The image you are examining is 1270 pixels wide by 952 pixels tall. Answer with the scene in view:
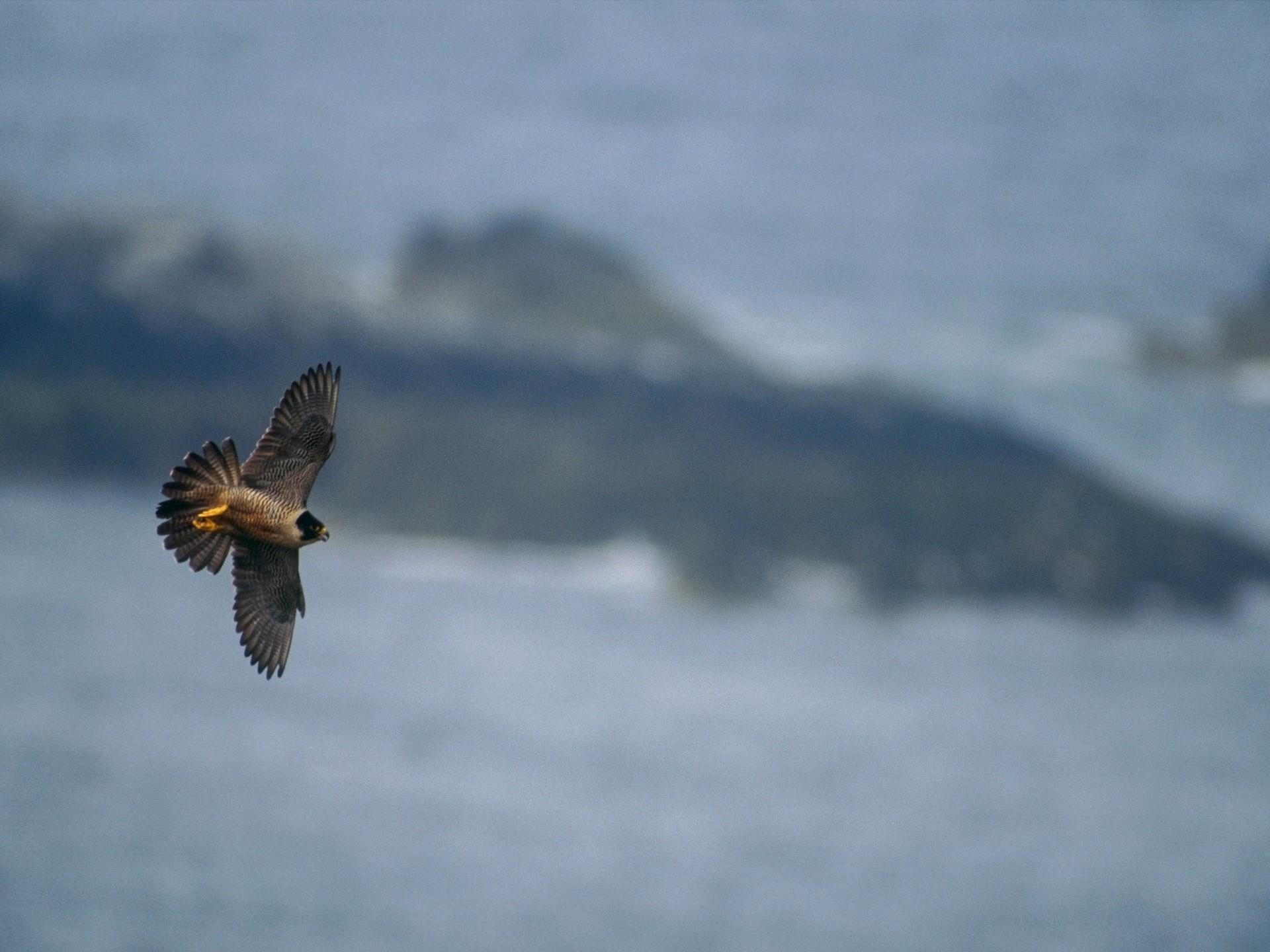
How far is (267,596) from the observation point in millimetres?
6984

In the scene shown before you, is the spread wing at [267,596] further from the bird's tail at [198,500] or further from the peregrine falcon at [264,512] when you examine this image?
the bird's tail at [198,500]

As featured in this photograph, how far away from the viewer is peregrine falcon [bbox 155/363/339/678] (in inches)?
249

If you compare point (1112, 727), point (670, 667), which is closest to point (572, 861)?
point (670, 667)

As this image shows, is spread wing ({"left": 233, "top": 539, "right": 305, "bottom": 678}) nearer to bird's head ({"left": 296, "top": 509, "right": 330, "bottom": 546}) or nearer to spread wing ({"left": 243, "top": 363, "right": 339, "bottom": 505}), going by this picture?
spread wing ({"left": 243, "top": 363, "right": 339, "bottom": 505})

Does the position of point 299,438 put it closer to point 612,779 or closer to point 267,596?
point 267,596

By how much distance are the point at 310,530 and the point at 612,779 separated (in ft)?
137

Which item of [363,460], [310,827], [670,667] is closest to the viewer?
[363,460]

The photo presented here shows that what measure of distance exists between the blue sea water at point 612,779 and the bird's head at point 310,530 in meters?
34.7

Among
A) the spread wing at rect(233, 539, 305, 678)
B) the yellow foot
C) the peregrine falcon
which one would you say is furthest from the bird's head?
the spread wing at rect(233, 539, 305, 678)

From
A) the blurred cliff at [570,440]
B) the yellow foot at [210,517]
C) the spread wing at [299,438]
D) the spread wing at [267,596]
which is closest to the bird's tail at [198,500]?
the yellow foot at [210,517]

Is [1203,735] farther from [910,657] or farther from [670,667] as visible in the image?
[670,667]

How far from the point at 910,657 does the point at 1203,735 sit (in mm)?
6924

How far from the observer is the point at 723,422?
150 feet

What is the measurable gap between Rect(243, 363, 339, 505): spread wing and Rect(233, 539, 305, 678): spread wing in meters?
0.28
